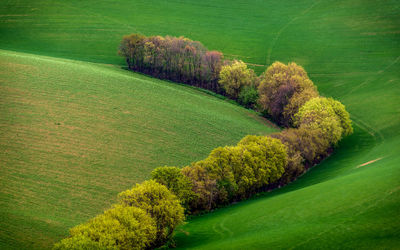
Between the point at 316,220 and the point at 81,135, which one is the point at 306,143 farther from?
the point at 81,135

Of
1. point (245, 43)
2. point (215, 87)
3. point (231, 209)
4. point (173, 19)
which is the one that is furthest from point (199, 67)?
point (231, 209)

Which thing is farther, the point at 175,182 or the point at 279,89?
the point at 279,89

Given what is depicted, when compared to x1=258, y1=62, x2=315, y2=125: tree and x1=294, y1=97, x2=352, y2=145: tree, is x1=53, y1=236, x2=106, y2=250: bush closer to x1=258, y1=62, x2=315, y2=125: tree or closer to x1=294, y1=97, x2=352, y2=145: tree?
x1=294, y1=97, x2=352, y2=145: tree

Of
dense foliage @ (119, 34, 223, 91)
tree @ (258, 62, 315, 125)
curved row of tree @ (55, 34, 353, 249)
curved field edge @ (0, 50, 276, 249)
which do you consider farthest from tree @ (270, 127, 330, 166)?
dense foliage @ (119, 34, 223, 91)

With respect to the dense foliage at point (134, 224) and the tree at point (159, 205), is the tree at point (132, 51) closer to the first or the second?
the dense foliage at point (134, 224)

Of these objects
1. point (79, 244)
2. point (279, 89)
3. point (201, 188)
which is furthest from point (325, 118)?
point (79, 244)

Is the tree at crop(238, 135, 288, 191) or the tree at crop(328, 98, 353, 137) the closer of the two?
the tree at crop(238, 135, 288, 191)

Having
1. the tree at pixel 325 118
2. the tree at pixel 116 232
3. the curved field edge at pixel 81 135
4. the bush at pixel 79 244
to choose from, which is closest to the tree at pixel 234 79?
the curved field edge at pixel 81 135
